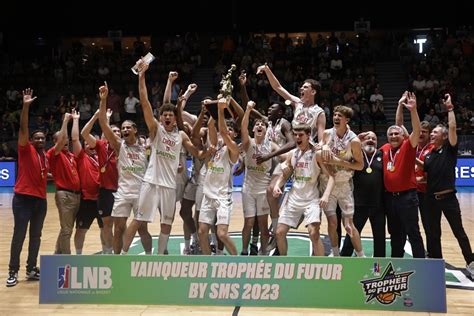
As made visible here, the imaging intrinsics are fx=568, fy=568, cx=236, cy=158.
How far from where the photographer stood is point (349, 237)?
6953mm

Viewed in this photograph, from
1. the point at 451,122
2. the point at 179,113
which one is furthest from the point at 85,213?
the point at 451,122

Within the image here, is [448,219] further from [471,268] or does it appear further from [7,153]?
[7,153]

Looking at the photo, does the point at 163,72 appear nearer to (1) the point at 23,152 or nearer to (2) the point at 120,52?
(2) the point at 120,52

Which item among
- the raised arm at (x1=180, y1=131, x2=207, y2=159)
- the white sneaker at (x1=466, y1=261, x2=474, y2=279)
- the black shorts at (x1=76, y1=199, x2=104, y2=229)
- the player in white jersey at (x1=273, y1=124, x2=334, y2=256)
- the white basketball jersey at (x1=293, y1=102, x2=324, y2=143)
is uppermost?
the white basketball jersey at (x1=293, y1=102, x2=324, y2=143)

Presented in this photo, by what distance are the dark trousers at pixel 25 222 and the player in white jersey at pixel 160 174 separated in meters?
1.13

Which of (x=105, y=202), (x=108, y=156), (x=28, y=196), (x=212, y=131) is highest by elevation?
(x=212, y=131)

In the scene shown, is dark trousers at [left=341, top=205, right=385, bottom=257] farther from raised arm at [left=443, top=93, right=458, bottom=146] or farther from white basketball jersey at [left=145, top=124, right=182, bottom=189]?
white basketball jersey at [left=145, top=124, right=182, bottom=189]

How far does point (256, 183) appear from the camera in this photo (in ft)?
24.5

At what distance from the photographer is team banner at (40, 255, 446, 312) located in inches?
204

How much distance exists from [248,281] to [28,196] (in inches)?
118

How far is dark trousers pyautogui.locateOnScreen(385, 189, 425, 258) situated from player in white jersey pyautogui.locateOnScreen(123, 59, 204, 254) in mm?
2604

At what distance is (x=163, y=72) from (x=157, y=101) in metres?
4.43

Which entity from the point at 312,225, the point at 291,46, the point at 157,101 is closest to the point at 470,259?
the point at 312,225

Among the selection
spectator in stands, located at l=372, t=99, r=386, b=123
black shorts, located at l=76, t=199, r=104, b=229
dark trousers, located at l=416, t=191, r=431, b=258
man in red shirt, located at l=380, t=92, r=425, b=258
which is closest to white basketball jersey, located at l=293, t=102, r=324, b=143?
man in red shirt, located at l=380, t=92, r=425, b=258
